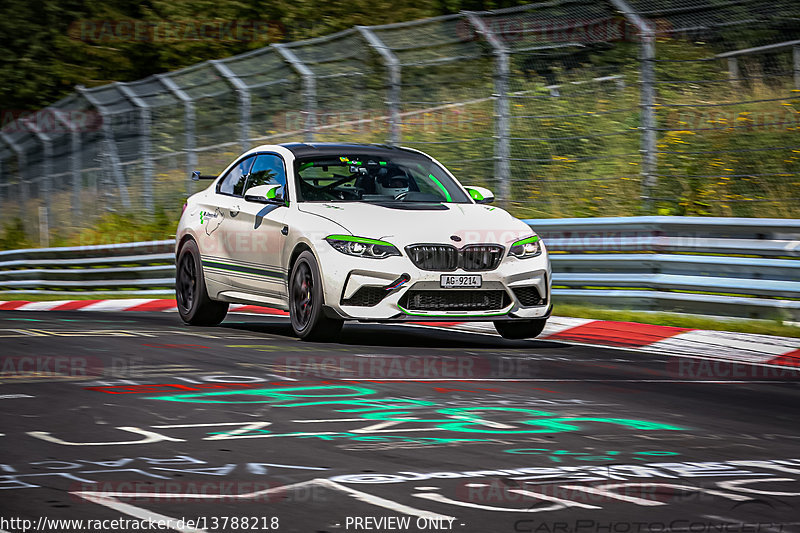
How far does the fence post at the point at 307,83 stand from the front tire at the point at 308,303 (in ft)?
23.7

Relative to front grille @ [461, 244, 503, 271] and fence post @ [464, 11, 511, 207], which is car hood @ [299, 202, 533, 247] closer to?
front grille @ [461, 244, 503, 271]

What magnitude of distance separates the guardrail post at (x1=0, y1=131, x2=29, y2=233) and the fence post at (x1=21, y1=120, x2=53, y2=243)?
0.80m

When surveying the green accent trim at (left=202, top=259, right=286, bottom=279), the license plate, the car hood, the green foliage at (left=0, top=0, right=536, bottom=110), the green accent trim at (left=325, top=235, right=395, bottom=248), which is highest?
the green foliage at (left=0, top=0, right=536, bottom=110)

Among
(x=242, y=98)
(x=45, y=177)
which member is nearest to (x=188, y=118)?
(x=242, y=98)

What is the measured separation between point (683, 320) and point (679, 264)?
0.62 metres

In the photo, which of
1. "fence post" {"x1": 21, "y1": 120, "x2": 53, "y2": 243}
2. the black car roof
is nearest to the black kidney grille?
the black car roof

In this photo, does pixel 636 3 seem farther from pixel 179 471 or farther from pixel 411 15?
pixel 411 15

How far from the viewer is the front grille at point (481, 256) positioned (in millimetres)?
10375

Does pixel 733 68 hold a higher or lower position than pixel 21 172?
higher

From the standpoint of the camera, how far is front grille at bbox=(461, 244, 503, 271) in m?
10.4

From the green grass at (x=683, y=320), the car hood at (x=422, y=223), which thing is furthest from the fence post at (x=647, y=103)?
the car hood at (x=422, y=223)

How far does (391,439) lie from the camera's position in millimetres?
6348

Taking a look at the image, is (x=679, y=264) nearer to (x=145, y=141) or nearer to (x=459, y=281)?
(x=459, y=281)

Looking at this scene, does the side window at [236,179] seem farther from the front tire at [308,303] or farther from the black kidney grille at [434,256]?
the black kidney grille at [434,256]
